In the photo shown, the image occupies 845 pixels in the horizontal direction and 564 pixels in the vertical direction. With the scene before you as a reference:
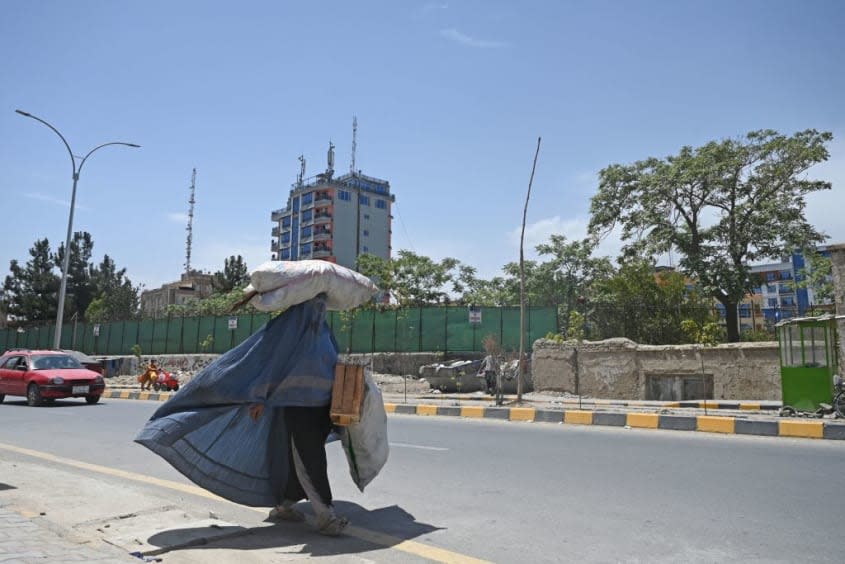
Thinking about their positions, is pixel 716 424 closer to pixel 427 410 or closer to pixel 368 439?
pixel 427 410

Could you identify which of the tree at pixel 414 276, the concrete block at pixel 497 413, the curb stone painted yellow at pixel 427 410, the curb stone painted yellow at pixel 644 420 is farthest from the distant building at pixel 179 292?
the curb stone painted yellow at pixel 644 420

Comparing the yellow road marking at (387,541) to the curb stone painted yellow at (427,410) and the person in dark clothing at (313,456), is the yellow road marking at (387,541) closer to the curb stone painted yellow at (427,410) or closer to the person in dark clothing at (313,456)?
the person in dark clothing at (313,456)

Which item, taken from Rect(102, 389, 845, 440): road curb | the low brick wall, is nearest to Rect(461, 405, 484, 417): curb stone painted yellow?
Rect(102, 389, 845, 440): road curb

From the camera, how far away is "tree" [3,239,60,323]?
61750 mm

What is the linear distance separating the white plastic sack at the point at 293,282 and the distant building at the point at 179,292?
102 meters

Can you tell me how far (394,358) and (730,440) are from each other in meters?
17.4

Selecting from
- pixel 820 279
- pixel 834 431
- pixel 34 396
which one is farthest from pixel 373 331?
pixel 820 279

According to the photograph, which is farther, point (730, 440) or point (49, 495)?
point (730, 440)

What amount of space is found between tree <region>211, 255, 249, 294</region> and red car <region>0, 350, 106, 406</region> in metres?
55.1

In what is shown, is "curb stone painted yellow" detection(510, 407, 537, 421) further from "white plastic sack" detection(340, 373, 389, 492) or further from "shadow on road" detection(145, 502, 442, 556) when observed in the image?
"white plastic sack" detection(340, 373, 389, 492)

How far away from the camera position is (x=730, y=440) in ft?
29.8

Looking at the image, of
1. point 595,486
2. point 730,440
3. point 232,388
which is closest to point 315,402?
point 232,388

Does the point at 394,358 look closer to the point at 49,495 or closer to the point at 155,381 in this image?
the point at 155,381

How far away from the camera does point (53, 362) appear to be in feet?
56.6
